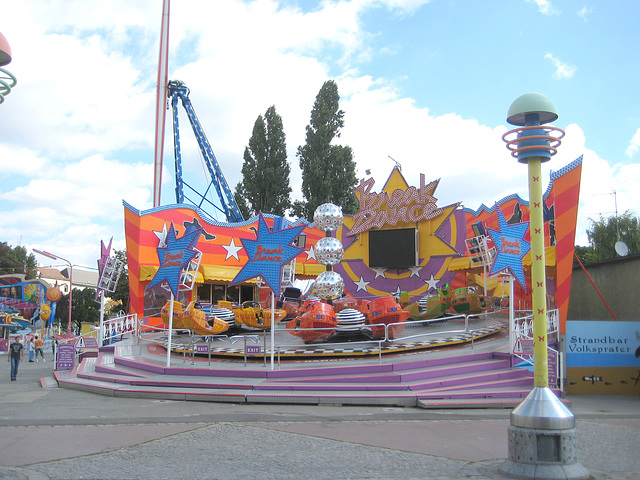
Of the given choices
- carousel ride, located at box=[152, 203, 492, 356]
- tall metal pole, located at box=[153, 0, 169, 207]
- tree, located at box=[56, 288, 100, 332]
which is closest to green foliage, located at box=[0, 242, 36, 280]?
tree, located at box=[56, 288, 100, 332]

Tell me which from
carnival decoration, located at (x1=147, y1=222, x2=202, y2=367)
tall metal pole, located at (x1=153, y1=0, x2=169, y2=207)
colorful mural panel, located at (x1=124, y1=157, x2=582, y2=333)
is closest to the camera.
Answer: carnival decoration, located at (x1=147, y1=222, x2=202, y2=367)

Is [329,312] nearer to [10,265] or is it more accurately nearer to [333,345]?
[333,345]

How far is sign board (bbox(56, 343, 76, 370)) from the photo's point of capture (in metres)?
18.1

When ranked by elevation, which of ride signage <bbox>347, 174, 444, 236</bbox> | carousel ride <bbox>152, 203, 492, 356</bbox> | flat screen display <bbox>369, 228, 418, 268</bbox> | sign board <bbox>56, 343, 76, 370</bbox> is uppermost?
ride signage <bbox>347, 174, 444, 236</bbox>

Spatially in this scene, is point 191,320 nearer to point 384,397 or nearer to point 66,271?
point 384,397

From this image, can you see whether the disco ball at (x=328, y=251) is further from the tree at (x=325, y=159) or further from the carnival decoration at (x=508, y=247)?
the tree at (x=325, y=159)

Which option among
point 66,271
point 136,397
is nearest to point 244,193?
point 136,397

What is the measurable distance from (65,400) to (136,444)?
5785 mm

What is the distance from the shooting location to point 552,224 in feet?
64.0

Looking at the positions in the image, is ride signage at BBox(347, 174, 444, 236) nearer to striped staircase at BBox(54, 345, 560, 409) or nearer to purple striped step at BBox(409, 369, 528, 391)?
striped staircase at BBox(54, 345, 560, 409)

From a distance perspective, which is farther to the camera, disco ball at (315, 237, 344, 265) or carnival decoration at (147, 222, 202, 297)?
disco ball at (315, 237, 344, 265)

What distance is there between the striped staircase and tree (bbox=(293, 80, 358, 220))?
77.0ft

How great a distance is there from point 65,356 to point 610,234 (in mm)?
35919

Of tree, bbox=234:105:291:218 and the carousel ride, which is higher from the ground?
tree, bbox=234:105:291:218
